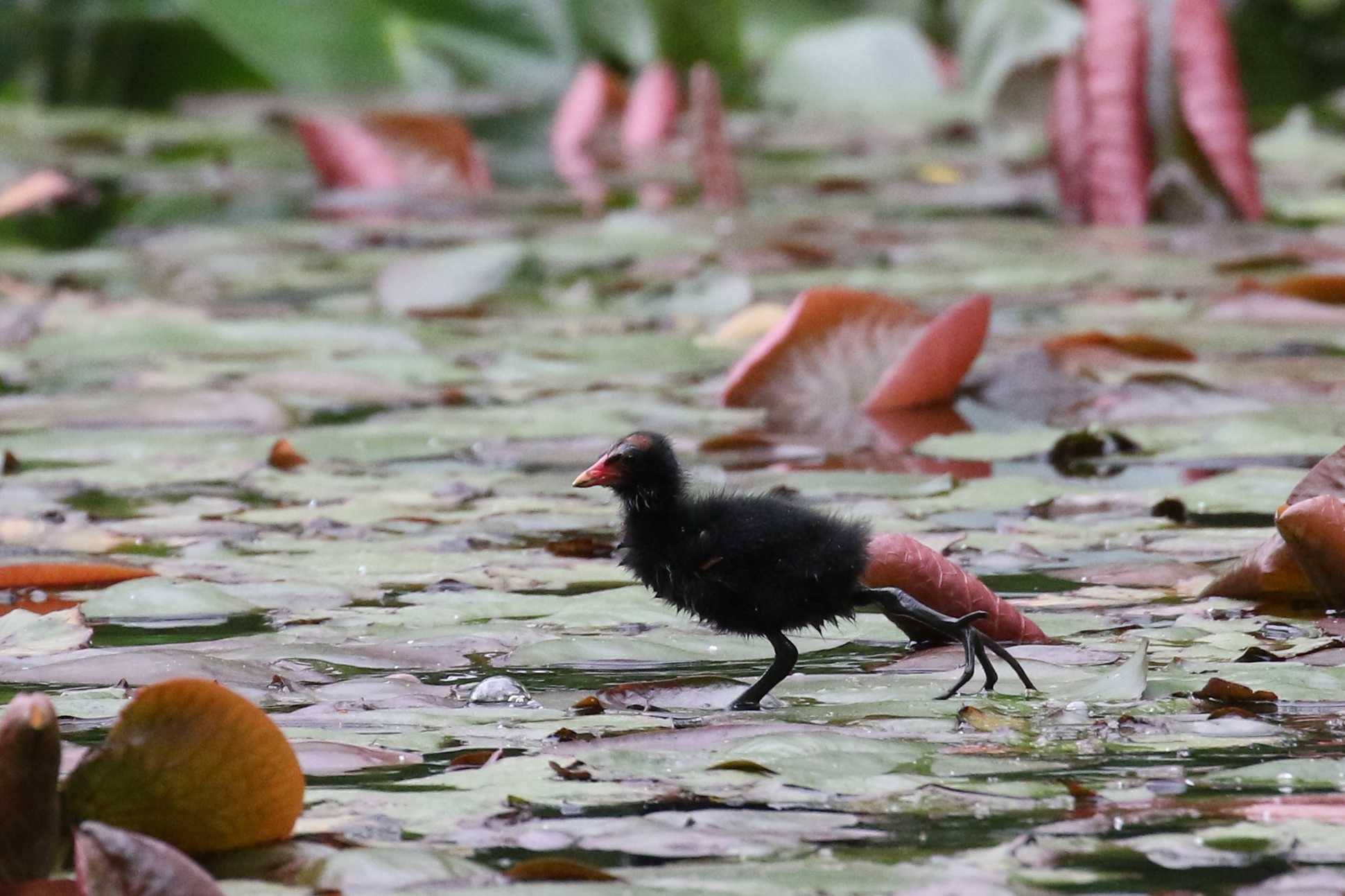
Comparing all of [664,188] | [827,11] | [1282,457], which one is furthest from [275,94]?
[1282,457]

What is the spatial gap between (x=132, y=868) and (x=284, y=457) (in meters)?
1.64

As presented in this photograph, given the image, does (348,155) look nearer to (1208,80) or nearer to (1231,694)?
(1208,80)

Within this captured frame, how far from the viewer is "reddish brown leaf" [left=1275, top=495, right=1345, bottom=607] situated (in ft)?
5.97

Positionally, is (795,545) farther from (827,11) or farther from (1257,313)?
(827,11)

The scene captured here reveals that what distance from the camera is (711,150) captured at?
589cm

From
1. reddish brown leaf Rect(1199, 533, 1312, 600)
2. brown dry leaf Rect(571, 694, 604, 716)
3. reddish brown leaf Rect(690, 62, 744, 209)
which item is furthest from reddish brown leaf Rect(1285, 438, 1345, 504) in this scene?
reddish brown leaf Rect(690, 62, 744, 209)

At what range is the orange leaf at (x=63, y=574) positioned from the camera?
2.11 m

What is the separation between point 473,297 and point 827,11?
318 inches

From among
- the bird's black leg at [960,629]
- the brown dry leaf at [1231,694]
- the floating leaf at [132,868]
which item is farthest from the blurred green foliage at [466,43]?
the floating leaf at [132,868]

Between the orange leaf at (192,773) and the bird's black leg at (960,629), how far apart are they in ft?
1.95

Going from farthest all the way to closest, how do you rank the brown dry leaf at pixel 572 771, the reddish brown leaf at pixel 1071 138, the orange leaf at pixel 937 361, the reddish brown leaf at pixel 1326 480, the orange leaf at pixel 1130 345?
the reddish brown leaf at pixel 1071 138 < the orange leaf at pixel 1130 345 < the orange leaf at pixel 937 361 < the reddish brown leaf at pixel 1326 480 < the brown dry leaf at pixel 572 771

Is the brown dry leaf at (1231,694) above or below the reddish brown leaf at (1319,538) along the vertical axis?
below

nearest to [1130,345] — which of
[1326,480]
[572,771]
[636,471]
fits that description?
[1326,480]

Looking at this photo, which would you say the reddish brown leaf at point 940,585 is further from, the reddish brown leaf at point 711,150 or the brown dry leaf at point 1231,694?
the reddish brown leaf at point 711,150
